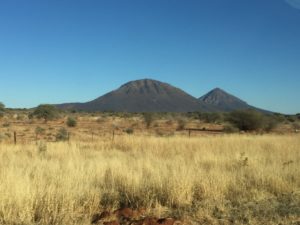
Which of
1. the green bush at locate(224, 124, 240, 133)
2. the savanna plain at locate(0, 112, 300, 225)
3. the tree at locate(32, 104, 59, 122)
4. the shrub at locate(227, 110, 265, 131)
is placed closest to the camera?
the savanna plain at locate(0, 112, 300, 225)

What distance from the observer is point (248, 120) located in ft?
155

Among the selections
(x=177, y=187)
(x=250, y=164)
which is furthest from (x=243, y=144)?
(x=177, y=187)

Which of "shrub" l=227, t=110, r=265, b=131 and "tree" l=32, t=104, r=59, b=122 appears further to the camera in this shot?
"tree" l=32, t=104, r=59, b=122

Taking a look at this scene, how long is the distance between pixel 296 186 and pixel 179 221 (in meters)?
4.39

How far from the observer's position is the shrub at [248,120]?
46906mm

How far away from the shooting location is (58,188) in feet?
30.6

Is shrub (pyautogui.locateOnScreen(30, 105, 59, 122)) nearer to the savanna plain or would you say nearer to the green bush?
the green bush

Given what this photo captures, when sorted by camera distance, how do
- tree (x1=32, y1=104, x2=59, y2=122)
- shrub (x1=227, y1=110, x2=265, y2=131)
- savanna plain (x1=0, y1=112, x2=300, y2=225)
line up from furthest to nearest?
1. tree (x1=32, y1=104, x2=59, y2=122)
2. shrub (x1=227, y1=110, x2=265, y2=131)
3. savanna plain (x1=0, y1=112, x2=300, y2=225)

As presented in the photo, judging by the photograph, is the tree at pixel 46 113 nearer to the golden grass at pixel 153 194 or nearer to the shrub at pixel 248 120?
the shrub at pixel 248 120

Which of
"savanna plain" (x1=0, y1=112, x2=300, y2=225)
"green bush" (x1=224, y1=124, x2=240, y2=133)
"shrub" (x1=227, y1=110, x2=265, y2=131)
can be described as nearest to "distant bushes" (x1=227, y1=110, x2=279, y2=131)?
"shrub" (x1=227, y1=110, x2=265, y2=131)

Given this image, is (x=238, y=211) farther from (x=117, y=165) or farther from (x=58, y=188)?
(x=117, y=165)

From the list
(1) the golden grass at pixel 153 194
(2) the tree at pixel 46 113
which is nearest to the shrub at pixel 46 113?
(2) the tree at pixel 46 113

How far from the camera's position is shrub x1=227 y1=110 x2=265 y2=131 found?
46.9m

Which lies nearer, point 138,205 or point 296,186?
point 138,205
